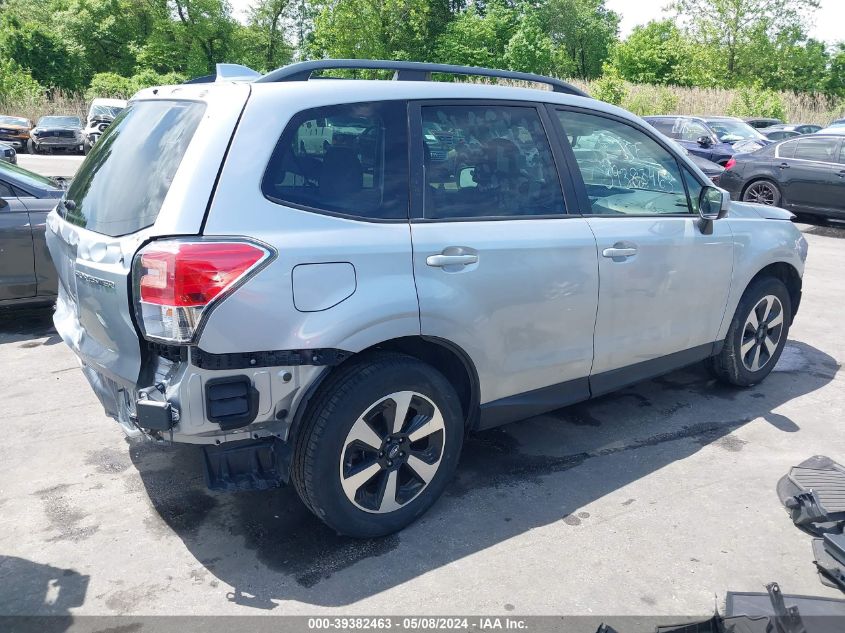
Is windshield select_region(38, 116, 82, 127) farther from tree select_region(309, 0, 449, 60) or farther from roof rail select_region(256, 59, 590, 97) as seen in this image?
roof rail select_region(256, 59, 590, 97)

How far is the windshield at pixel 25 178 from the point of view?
6.38 metres

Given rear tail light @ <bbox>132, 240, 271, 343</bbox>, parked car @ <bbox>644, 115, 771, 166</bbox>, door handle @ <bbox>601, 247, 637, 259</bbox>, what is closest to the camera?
rear tail light @ <bbox>132, 240, 271, 343</bbox>

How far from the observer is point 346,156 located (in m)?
3.02

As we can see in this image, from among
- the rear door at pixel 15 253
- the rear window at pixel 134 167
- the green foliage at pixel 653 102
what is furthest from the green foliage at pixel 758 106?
A: the rear window at pixel 134 167

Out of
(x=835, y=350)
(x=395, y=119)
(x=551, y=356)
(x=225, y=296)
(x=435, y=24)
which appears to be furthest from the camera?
(x=435, y=24)

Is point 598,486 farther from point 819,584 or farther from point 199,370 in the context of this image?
point 199,370

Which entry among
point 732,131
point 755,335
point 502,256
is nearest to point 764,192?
point 732,131

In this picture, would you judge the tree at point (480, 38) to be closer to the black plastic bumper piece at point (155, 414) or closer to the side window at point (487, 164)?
the side window at point (487, 164)

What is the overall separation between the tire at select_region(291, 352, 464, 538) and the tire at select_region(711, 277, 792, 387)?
2345mm

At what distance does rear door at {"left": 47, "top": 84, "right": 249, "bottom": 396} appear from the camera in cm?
273

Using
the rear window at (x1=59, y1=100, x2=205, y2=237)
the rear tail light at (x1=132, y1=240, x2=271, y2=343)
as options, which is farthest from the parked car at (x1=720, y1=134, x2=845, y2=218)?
the rear tail light at (x1=132, y1=240, x2=271, y2=343)

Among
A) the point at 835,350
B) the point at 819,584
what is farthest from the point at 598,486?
the point at 835,350

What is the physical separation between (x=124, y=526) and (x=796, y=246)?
4.47m

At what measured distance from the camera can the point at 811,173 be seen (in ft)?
40.8
